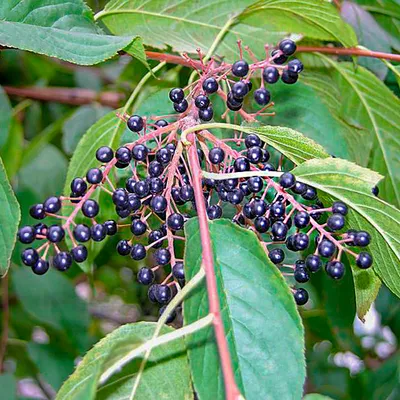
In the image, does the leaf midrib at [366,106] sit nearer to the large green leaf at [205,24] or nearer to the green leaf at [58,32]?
the large green leaf at [205,24]

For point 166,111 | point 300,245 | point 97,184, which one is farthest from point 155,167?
point 166,111

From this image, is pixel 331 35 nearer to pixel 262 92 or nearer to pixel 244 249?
pixel 262 92

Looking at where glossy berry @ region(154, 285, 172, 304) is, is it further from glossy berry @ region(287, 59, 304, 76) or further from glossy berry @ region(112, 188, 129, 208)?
glossy berry @ region(287, 59, 304, 76)

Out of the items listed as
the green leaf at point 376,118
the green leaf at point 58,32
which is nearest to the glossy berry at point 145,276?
the green leaf at point 58,32

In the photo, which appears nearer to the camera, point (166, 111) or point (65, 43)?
point (65, 43)

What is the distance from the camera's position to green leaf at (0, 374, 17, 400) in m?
1.97

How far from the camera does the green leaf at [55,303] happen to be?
2.17 meters

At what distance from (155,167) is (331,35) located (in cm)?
55

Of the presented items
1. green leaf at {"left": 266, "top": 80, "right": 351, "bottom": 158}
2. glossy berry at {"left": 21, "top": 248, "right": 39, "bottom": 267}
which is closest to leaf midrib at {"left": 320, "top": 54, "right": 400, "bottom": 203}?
green leaf at {"left": 266, "top": 80, "right": 351, "bottom": 158}

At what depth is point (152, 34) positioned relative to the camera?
4.19 feet

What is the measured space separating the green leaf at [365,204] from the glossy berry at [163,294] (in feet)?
0.81

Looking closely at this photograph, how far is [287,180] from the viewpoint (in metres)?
0.85

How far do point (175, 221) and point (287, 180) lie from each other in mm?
175

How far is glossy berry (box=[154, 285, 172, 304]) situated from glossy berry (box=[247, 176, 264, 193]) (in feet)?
0.62
